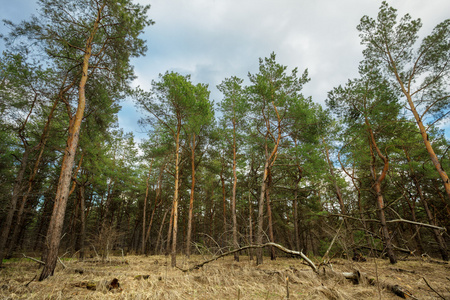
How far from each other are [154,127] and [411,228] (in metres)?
23.8

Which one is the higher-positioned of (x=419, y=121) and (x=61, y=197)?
(x=419, y=121)

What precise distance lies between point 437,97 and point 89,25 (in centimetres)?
1547

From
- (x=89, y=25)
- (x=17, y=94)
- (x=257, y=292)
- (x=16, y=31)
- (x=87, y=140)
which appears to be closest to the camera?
(x=257, y=292)

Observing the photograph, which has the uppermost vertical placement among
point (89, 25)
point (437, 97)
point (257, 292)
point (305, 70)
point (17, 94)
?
point (89, 25)

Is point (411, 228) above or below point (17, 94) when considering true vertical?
below

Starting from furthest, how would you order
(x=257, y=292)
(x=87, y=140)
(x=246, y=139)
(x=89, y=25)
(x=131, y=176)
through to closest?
(x=131, y=176), (x=246, y=139), (x=87, y=140), (x=89, y=25), (x=257, y=292)

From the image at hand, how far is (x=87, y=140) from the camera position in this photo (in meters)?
11.0

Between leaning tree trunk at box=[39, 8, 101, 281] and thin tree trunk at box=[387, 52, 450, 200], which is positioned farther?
thin tree trunk at box=[387, 52, 450, 200]

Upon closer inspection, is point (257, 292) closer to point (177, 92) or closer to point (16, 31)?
point (177, 92)

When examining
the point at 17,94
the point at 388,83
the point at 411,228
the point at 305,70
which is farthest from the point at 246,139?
the point at 411,228

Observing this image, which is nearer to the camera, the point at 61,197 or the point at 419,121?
the point at 61,197

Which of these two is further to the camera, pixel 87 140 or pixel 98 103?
pixel 87 140

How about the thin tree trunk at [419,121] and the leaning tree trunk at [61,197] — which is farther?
the thin tree trunk at [419,121]

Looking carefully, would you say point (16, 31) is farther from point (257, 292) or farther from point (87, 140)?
point (257, 292)
